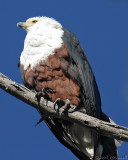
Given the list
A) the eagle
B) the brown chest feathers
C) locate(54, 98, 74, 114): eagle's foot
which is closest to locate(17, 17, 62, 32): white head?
the eagle

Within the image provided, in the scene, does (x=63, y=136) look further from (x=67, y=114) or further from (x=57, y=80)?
(x=67, y=114)

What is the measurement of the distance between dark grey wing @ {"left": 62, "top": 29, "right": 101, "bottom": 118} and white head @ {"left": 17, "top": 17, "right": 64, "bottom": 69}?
18cm

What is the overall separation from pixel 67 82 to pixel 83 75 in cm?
27

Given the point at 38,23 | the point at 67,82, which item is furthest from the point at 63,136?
the point at 38,23

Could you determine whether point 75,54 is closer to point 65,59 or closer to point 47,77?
point 65,59

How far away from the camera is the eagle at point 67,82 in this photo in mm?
4953

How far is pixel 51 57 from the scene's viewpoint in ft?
16.4

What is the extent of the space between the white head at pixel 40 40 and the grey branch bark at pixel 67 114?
95 centimetres

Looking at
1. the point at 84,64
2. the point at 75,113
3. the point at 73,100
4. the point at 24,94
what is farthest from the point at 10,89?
the point at 84,64

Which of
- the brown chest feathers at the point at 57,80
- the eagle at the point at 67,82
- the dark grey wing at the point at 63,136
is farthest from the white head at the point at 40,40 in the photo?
the dark grey wing at the point at 63,136

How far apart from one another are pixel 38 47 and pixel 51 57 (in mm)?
373

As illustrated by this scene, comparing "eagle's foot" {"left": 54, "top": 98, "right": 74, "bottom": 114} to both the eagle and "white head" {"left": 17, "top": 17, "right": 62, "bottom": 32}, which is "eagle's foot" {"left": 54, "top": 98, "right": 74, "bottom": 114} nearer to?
the eagle

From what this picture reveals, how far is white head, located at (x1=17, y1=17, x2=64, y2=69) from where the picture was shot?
5.11 meters

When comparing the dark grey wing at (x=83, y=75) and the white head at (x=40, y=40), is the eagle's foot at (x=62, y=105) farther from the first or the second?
the white head at (x=40, y=40)
